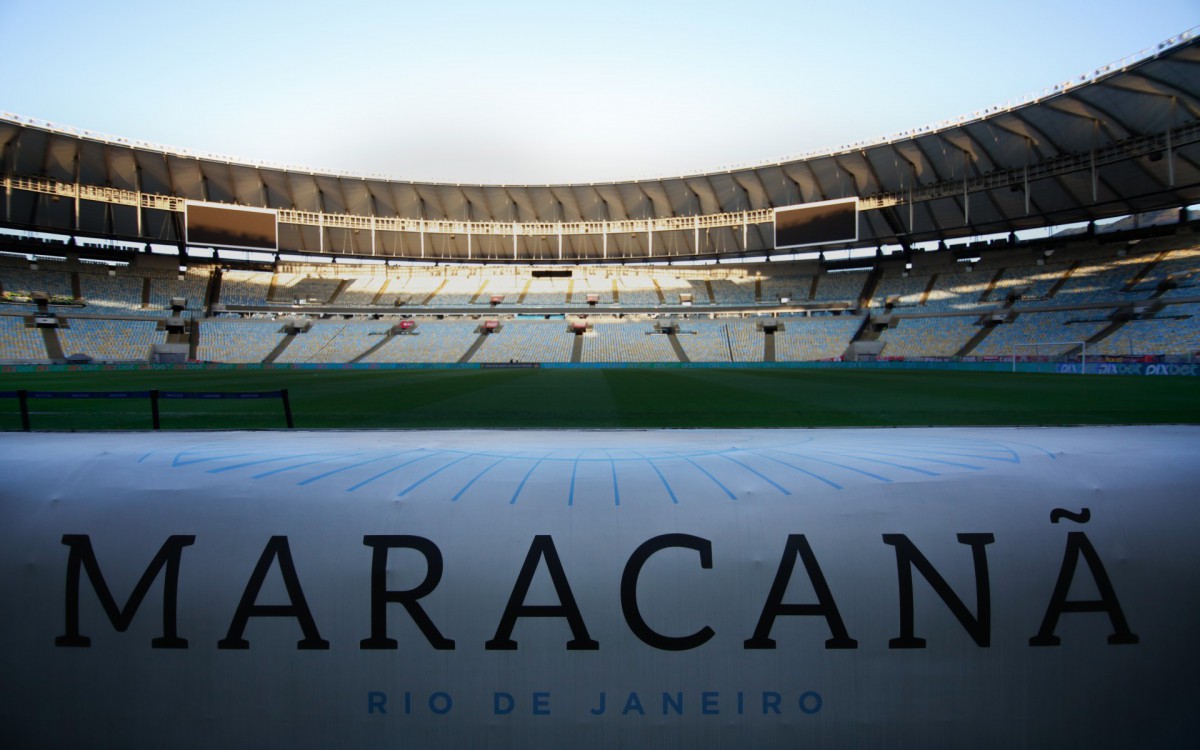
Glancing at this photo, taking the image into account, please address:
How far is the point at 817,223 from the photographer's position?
40031mm

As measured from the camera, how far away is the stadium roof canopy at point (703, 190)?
2781 cm

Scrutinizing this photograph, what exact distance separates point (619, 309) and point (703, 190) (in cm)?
1204

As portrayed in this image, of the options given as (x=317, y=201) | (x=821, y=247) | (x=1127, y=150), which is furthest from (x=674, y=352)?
(x=317, y=201)

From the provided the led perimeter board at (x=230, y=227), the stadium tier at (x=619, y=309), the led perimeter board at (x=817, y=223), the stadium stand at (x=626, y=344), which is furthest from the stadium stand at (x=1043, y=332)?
the led perimeter board at (x=230, y=227)

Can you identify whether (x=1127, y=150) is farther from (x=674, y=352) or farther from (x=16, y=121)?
(x=16, y=121)

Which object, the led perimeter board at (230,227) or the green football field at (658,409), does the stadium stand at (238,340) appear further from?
the green football field at (658,409)

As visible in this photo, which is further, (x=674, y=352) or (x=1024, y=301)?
(x=674, y=352)

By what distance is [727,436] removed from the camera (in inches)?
153

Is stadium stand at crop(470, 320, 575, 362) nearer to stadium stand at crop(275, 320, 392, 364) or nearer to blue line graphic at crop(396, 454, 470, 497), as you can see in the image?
stadium stand at crop(275, 320, 392, 364)

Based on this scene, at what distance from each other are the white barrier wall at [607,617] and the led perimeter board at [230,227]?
157 ft

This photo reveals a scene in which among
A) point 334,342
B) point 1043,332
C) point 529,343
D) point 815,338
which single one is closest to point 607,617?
point 529,343

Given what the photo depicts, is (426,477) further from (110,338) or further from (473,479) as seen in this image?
(110,338)

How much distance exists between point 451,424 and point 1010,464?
7569 millimetres

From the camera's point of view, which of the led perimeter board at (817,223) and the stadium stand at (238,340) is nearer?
the stadium stand at (238,340)
